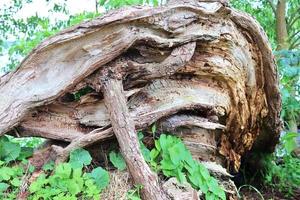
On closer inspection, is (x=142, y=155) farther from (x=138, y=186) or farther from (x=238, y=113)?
(x=238, y=113)

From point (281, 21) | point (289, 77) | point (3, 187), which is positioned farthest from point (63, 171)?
point (281, 21)

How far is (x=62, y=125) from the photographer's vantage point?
248 centimetres

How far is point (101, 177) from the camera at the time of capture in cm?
225

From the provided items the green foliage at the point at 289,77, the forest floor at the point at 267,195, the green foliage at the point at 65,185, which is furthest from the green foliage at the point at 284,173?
the green foliage at the point at 65,185

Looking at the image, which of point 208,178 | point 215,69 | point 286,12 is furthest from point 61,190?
point 286,12

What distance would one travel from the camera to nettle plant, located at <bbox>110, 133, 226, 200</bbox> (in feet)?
7.83

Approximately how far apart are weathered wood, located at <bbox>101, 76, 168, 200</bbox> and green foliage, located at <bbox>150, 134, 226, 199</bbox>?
180 millimetres

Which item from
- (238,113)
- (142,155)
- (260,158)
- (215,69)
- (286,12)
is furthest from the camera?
(286,12)

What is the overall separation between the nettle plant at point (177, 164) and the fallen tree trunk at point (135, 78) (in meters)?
0.13

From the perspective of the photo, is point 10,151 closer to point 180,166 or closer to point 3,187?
point 3,187

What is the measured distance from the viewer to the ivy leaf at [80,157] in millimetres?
2291

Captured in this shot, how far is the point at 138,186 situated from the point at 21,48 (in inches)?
78.9

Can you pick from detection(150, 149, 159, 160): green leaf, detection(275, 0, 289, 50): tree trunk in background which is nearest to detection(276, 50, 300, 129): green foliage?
detection(275, 0, 289, 50): tree trunk in background

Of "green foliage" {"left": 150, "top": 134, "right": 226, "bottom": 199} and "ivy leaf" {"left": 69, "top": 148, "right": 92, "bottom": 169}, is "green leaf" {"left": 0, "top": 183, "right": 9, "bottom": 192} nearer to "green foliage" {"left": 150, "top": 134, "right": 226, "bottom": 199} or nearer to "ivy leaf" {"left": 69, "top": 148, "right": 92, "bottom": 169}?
"ivy leaf" {"left": 69, "top": 148, "right": 92, "bottom": 169}
